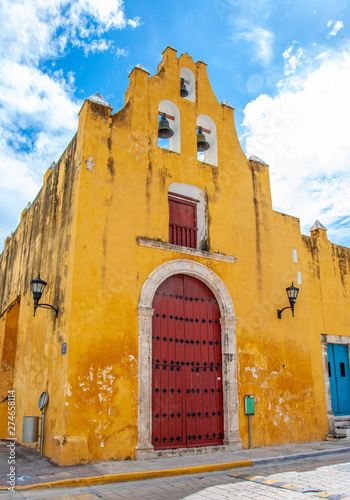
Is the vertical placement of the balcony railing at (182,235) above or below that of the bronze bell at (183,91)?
below

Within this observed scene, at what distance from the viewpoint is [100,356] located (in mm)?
7324

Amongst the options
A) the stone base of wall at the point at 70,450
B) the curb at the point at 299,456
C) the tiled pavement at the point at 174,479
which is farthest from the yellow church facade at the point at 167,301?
the curb at the point at 299,456

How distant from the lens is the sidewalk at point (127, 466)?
5.58m

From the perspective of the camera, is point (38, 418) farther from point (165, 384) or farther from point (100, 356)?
point (165, 384)

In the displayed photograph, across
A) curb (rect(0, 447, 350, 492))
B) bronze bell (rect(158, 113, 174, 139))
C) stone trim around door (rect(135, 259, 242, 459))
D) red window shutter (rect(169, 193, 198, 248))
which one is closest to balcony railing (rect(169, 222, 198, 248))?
red window shutter (rect(169, 193, 198, 248))

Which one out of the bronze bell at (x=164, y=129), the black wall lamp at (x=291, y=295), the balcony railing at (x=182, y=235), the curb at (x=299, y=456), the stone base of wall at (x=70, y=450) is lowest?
the curb at (x=299, y=456)

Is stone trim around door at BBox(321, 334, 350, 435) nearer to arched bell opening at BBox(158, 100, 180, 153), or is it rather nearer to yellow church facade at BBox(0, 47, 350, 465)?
yellow church facade at BBox(0, 47, 350, 465)

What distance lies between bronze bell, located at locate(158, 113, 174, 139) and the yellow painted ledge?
6.73 meters

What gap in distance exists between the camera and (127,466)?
6.55m

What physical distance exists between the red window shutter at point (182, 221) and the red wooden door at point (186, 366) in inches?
34.4

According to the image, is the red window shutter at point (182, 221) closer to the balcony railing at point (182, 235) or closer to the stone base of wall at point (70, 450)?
the balcony railing at point (182, 235)

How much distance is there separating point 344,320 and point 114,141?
8244mm

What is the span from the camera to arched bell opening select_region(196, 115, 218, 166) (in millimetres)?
10266

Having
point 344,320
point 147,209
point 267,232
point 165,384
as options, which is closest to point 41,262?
point 147,209
